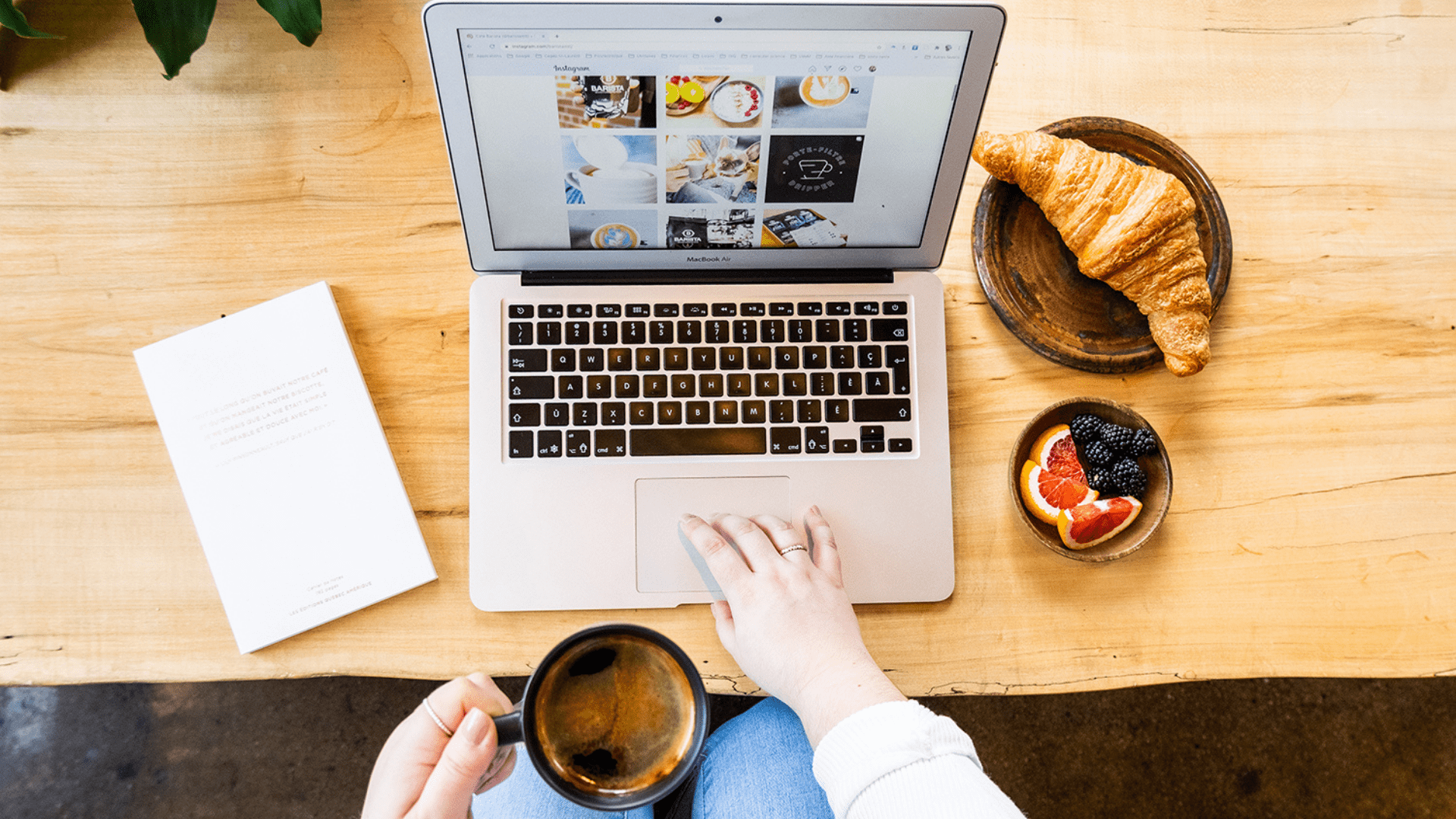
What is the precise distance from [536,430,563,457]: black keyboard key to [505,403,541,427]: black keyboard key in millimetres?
12

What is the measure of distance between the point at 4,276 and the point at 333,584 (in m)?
0.47

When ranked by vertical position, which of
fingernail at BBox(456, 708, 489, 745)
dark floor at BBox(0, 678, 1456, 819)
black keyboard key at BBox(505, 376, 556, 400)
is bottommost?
dark floor at BBox(0, 678, 1456, 819)

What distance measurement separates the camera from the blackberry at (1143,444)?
29.2 inches

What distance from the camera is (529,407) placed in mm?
766

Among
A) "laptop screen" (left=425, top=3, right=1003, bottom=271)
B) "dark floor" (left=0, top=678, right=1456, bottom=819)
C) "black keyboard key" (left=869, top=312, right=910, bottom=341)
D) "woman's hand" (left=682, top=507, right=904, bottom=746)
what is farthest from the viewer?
"dark floor" (left=0, top=678, right=1456, bottom=819)

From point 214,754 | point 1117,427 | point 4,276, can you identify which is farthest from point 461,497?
point 214,754

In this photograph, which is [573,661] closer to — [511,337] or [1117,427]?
[511,337]

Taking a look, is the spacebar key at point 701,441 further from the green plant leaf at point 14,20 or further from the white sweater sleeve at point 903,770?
the green plant leaf at point 14,20

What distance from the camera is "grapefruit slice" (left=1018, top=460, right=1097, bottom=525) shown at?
75 centimetres

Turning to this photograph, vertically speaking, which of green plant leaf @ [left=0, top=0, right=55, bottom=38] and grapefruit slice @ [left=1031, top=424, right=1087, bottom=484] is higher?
green plant leaf @ [left=0, top=0, right=55, bottom=38]

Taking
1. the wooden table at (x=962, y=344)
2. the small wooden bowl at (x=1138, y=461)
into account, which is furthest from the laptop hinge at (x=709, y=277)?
the small wooden bowl at (x=1138, y=461)

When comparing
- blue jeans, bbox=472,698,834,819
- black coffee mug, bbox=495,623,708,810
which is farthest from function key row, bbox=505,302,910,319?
blue jeans, bbox=472,698,834,819

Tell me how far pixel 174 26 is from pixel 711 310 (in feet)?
1.92

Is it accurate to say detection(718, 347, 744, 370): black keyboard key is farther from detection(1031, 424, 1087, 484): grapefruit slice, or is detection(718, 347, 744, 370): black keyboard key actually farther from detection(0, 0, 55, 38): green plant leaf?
detection(0, 0, 55, 38): green plant leaf
